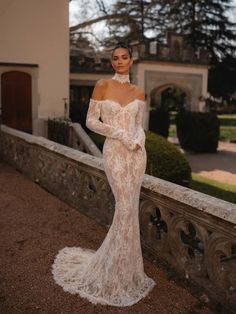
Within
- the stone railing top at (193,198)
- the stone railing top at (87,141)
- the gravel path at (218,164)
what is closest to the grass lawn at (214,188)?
the gravel path at (218,164)

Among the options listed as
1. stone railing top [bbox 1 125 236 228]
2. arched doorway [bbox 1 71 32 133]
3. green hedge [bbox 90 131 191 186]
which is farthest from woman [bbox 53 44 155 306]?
arched doorway [bbox 1 71 32 133]

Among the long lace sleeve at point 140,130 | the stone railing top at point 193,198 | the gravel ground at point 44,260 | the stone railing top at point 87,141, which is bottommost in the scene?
the gravel ground at point 44,260

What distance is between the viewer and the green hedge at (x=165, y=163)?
6898 millimetres

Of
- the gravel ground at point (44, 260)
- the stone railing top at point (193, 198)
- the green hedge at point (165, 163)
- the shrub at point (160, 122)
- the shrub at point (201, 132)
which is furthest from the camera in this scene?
the shrub at point (160, 122)

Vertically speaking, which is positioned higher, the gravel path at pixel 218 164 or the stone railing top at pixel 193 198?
the stone railing top at pixel 193 198

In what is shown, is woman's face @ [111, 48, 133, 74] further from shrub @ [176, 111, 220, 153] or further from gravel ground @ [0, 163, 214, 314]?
shrub @ [176, 111, 220, 153]

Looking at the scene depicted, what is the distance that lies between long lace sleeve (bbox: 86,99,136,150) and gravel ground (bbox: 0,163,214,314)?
4.49ft

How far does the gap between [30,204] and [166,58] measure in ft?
47.1

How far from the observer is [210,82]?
3127 cm

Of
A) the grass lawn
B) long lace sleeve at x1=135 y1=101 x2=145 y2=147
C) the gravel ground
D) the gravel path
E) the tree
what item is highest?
the tree

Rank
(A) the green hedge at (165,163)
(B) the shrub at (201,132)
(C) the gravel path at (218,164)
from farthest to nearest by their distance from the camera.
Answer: (B) the shrub at (201,132) < (C) the gravel path at (218,164) < (A) the green hedge at (165,163)

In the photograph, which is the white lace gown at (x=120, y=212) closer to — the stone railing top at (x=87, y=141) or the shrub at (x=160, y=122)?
the stone railing top at (x=87, y=141)

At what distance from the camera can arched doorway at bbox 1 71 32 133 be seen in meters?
13.0

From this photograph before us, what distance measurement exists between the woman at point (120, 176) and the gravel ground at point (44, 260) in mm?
149
